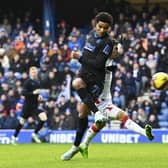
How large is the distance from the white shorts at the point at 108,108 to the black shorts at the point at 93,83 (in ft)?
0.41

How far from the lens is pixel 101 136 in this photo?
75.3 feet

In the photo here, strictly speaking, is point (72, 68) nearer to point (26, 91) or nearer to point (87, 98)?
point (26, 91)

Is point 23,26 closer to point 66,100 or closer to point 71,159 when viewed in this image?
point 66,100

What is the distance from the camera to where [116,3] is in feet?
100

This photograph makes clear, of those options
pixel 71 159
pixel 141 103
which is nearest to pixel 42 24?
pixel 141 103

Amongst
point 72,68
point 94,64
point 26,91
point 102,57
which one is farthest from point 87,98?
point 72,68

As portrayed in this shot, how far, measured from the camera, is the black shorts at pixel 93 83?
37.3 ft

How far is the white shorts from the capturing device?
11.2m

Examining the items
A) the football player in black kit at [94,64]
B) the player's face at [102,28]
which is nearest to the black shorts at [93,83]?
the football player in black kit at [94,64]

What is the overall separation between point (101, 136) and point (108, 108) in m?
11.8

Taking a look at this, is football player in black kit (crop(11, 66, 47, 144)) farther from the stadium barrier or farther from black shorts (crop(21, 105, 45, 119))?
the stadium barrier

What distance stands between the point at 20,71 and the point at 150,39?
5447 mm

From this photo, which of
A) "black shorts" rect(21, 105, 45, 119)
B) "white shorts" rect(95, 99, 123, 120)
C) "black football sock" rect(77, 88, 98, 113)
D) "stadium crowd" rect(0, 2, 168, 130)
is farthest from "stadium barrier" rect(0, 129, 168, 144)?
"black football sock" rect(77, 88, 98, 113)

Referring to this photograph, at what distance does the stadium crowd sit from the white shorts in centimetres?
1126
